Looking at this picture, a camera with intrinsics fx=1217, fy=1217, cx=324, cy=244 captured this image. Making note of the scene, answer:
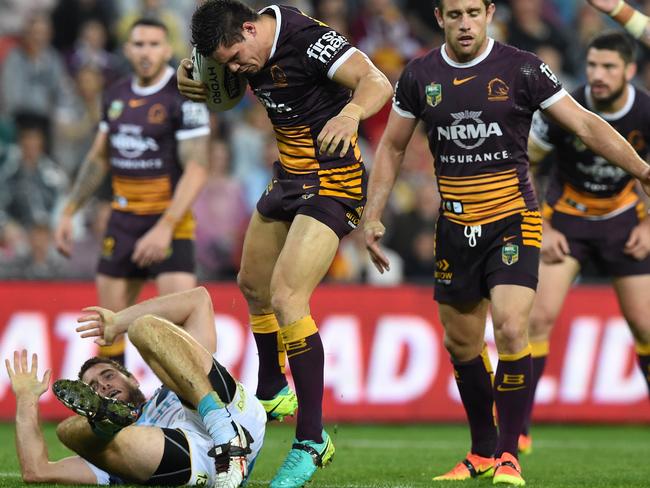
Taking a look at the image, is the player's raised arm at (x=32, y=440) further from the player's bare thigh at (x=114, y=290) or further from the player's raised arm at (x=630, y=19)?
the player's raised arm at (x=630, y=19)

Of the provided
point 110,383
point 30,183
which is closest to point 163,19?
point 30,183

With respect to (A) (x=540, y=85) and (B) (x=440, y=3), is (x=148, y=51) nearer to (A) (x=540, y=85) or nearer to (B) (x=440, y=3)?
(B) (x=440, y=3)

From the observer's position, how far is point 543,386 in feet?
41.0

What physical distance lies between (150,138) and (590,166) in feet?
11.6

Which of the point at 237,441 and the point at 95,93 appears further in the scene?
the point at 95,93

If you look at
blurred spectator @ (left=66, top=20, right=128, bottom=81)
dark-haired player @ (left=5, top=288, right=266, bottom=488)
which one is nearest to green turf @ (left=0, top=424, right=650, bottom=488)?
dark-haired player @ (left=5, top=288, right=266, bottom=488)

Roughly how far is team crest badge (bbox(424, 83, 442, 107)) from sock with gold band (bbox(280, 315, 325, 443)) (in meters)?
1.67

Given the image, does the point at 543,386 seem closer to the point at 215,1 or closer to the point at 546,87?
the point at 546,87

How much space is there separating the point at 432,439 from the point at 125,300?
120 inches

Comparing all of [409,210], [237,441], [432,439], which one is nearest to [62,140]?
[409,210]

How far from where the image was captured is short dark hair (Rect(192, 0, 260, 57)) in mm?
6469

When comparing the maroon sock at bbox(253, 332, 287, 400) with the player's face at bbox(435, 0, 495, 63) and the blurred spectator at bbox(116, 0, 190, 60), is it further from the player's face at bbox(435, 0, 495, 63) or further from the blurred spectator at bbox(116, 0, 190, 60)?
the blurred spectator at bbox(116, 0, 190, 60)

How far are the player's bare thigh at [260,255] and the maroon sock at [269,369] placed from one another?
226mm

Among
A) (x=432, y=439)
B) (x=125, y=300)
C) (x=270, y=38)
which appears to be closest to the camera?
(x=270, y=38)
